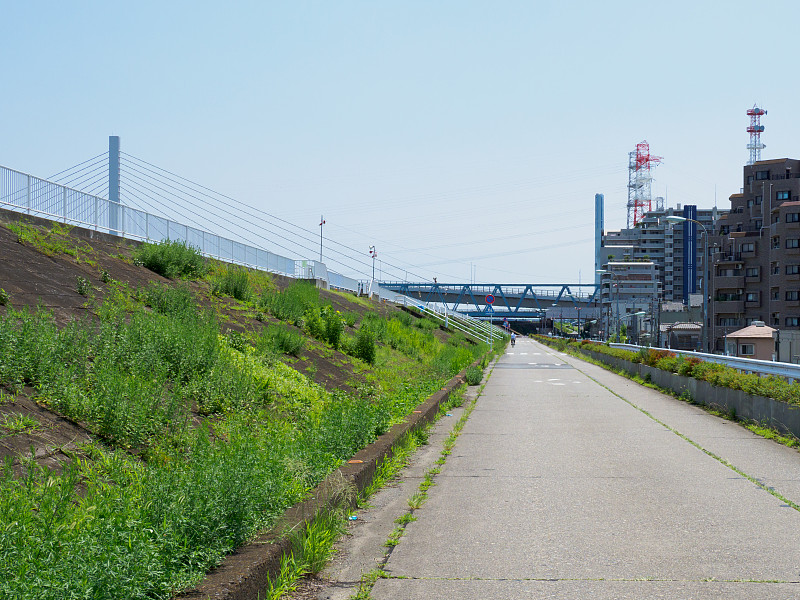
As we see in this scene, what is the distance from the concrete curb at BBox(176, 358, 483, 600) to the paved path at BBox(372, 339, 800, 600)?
2.29ft

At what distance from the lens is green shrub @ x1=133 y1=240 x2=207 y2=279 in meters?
16.7

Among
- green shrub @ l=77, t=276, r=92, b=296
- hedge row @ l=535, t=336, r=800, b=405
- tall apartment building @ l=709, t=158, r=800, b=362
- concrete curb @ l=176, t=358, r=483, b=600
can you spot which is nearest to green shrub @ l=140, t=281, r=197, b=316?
green shrub @ l=77, t=276, r=92, b=296

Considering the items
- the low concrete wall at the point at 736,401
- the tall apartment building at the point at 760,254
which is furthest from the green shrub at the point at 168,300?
the tall apartment building at the point at 760,254

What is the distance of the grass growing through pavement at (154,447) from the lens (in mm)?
4020

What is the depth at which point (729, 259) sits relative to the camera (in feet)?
281

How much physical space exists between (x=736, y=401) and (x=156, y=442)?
12029 millimetres

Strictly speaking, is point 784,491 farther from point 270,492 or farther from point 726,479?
point 270,492

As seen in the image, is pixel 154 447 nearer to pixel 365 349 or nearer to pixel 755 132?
pixel 365 349

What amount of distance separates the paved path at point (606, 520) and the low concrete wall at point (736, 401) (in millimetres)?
523

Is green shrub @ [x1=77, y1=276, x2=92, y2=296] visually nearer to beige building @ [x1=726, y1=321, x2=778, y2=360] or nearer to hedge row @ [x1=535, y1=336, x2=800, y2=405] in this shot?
hedge row @ [x1=535, y1=336, x2=800, y2=405]

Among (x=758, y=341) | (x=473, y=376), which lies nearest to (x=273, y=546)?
(x=473, y=376)

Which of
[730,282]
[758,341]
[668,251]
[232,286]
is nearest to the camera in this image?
[232,286]

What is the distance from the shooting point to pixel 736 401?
15.2 metres

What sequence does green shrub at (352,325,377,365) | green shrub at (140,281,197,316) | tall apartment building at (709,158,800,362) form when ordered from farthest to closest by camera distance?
tall apartment building at (709,158,800,362) → green shrub at (352,325,377,365) → green shrub at (140,281,197,316)
